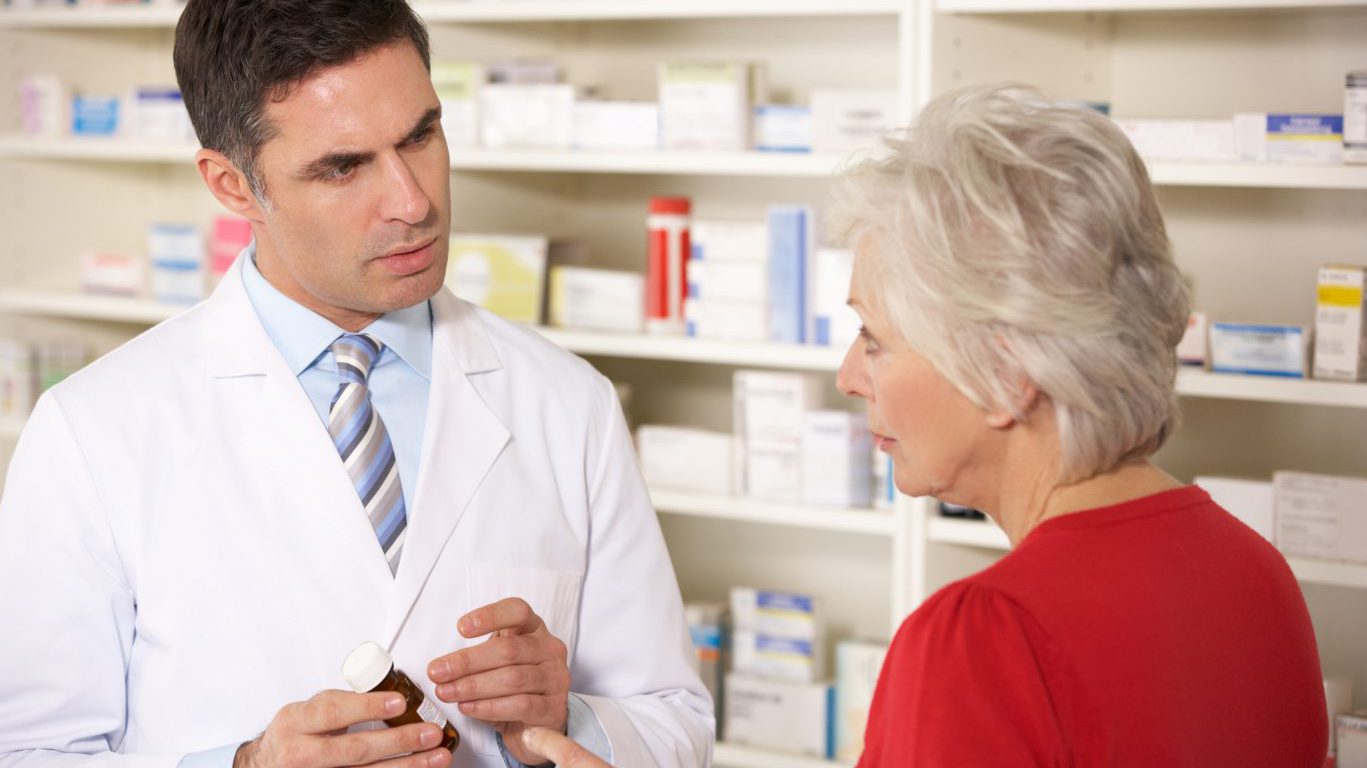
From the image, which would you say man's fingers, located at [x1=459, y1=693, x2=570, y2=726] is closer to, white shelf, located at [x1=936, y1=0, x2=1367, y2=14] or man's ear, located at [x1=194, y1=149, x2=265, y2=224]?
man's ear, located at [x1=194, y1=149, x2=265, y2=224]

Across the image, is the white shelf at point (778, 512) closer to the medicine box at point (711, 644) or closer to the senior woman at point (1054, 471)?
the medicine box at point (711, 644)

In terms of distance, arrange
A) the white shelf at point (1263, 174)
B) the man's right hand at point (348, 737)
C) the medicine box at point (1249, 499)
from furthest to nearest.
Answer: the medicine box at point (1249, 499) → the white shelf at point (1263, 174) → the man's right hand at point (348, 737)

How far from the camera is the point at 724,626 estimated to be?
274 centimetres

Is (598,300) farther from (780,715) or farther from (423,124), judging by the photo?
(423,124)

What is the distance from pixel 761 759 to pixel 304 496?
1443 millimetres

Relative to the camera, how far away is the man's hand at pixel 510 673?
1291 millimetres

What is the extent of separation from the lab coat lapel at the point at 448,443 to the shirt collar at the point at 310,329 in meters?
0.02

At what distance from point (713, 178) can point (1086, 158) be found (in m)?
1.94

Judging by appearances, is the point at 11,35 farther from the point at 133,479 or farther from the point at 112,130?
the point at 133,479

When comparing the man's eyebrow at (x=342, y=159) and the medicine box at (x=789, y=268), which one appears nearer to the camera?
the man's eyebrow at (x=342, y=159)

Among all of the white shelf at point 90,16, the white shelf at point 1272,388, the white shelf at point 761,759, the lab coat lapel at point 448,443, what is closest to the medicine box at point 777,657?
the white shelf at point 761,759

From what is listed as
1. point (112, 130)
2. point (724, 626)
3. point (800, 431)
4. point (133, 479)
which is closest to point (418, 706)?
point (133, 479)

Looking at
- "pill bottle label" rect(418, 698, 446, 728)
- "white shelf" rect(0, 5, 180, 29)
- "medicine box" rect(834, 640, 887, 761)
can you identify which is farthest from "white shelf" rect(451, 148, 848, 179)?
"pill bottle label" rect(418, 698, 446, 728)

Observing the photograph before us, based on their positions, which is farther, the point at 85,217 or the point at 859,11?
the point at 85,217
